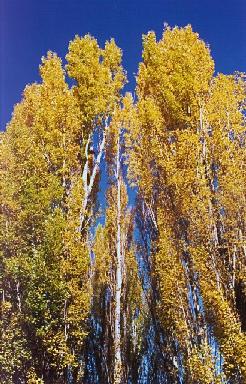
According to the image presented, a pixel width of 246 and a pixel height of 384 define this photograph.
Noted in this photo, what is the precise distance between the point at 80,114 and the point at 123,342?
728 centimetres

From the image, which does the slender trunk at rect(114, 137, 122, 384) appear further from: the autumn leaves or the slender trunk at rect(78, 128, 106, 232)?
the slender trunk at rect(78, 128, 106, 232)

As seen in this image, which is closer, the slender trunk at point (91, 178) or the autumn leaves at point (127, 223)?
the autumn leaves at point (127, 223)

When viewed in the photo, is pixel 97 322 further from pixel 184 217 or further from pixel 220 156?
pixel 220 156

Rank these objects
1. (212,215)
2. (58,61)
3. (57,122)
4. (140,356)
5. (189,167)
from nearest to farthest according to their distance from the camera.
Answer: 1. (212,215)
2. (189,167)
3. (57,122)
4. (140,356)
5. (58,61)

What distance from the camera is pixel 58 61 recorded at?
578 inches

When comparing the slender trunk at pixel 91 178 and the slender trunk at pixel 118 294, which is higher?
the slender trunk at pixel 91 178

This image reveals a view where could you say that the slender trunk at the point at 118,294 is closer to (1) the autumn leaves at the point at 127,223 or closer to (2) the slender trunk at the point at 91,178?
(1) the autumn leaves at the point at 127,223

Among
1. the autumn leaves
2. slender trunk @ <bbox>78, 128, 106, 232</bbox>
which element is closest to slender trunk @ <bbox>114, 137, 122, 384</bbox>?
the autumn leaves

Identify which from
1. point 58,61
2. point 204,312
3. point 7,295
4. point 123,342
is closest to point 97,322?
point 123,342

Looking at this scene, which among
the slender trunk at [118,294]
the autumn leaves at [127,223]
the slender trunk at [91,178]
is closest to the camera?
the autumn leaves at [127,223]

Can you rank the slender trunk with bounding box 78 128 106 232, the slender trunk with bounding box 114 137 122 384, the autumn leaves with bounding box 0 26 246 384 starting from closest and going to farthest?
the autumn leaves with bounding box 0 26 246 384
the slender trunk with bounding box 114 137 122 384
the slender trunk with bounding box 78 128 106 232

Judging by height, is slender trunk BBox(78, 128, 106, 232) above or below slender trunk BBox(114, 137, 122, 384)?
above

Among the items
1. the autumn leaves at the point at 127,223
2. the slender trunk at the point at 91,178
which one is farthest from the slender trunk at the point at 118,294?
the slender trunk at the point at 91,178

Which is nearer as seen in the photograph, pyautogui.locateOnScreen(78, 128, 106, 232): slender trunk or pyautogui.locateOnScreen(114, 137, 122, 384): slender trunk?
pyautogui.locateOnScreen(114, 137, 122, 384): slender trunk
